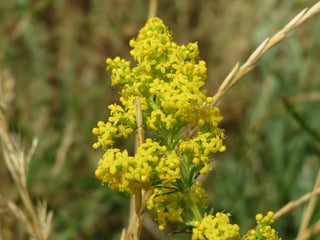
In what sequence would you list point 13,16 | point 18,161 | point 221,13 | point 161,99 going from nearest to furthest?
1. point 161,99
2. point 18,161
3. point 13,16
4. point 221,13

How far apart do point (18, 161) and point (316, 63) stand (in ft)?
12.9

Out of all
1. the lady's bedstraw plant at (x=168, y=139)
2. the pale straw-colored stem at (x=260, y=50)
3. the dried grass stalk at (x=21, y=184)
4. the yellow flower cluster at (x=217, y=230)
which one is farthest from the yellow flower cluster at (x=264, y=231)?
the dried grass stalk at (x=21, y=184)

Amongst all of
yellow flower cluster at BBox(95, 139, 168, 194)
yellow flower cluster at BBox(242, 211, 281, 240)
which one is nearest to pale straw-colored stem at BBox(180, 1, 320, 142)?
yellow flower cluster at BBox(95, 139, 168, 194)

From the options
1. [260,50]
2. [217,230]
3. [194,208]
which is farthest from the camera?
[260,50]

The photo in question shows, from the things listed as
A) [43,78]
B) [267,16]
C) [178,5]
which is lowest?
[267,16]

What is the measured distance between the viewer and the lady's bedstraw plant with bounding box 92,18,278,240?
1.16 metres

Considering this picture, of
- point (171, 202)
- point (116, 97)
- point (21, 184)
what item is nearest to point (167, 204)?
point (171, 202)

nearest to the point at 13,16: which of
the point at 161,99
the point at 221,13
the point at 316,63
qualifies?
the point at 221,13

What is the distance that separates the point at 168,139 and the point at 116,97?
323 cm

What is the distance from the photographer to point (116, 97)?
447 cm

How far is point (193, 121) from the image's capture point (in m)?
1.27

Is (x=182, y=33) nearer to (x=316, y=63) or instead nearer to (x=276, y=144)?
(x=316, y=63)

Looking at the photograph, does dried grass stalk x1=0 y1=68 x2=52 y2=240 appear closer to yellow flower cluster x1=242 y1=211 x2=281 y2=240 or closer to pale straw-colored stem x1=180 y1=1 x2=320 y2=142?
pale straw-colored stem x1=180 y1=1 x2=320 y2=142

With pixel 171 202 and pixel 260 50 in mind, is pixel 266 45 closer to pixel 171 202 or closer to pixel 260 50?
pixel 260 50
